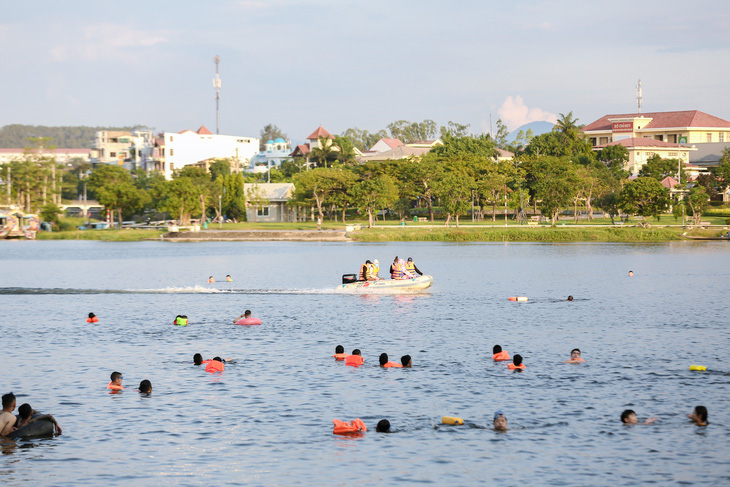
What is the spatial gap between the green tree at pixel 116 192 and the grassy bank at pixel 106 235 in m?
7.51

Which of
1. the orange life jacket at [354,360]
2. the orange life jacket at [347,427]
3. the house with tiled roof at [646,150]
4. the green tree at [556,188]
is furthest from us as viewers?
the house with tiled roof at [646,150]

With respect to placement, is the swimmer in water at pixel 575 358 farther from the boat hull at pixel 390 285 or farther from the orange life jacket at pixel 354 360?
the boat hull at pixel 390 285

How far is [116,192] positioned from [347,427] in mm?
125775

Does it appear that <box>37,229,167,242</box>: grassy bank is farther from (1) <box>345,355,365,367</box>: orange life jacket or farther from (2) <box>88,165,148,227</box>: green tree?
(1) <box>345,355,365,367</box>: orange life jacket

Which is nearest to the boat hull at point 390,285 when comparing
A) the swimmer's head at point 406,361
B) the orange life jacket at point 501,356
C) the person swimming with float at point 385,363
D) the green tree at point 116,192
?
the orange life jacket at point 501,356

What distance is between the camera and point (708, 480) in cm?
1850

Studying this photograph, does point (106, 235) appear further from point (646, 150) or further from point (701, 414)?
point (701, 414)

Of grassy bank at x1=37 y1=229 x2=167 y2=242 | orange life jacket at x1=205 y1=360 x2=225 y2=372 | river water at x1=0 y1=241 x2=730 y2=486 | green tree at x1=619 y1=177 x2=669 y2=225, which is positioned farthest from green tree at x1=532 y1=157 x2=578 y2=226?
orange life jacket at x1=205 y1=360 x2=225 y2=372

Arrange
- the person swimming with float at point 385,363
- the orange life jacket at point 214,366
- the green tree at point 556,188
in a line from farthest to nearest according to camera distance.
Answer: the green tree at point 556,188 → the person swimming with float at point 385,363 → the orange life jacket at point 214,366

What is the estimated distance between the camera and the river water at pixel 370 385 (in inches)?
777

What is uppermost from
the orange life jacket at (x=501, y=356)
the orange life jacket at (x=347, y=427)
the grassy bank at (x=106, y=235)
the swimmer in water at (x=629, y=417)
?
the grassy bank at (x=106, y=235)

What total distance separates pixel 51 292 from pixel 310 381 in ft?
116

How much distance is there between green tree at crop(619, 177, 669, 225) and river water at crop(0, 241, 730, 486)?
51995 mm

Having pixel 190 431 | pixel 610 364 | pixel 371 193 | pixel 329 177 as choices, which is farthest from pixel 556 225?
pixel 190 431
